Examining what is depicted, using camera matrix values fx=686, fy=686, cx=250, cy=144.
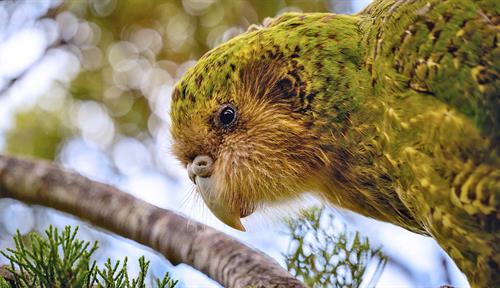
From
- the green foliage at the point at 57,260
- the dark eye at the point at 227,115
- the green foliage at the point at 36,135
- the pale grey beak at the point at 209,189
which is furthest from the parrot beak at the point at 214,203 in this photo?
the green foliage at the point at 36,135

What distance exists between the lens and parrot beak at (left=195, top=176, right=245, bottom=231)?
2.59 m

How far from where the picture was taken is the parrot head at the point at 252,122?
7.73ft

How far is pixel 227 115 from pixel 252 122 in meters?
0.10

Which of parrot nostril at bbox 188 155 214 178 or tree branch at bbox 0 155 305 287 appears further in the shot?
parrot nostril at bbox 188 155 214 178

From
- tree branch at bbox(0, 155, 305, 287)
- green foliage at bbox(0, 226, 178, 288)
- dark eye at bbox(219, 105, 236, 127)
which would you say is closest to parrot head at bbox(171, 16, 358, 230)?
dark eye at bbox(219, 105, 236, 127)

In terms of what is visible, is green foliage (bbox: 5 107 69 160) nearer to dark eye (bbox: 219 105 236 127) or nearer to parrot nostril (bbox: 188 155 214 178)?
parrot nostril (bbox: 188 155 214 178)

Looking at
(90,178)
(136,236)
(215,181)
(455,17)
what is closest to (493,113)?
(455,17)

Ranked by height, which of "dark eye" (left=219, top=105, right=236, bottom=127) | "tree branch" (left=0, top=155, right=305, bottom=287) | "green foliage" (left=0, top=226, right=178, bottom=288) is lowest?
"green foliage" (left=0, top=226, right=178, bottom=288)

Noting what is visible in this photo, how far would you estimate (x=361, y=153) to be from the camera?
2168 mm

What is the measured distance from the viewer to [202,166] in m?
2.58

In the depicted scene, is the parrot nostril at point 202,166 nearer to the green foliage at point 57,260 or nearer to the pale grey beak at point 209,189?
the pale grey beak at point 209,189

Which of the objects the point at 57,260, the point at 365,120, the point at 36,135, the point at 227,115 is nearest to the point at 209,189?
the point at 227,115

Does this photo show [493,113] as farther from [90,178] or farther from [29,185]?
[29,185]

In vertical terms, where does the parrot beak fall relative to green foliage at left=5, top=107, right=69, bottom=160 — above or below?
below
